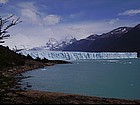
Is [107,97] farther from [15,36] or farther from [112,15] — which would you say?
[15,36]

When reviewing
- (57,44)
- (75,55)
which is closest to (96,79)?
(75,55)

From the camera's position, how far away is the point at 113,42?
121 inches

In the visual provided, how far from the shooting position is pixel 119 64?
3.19 metres

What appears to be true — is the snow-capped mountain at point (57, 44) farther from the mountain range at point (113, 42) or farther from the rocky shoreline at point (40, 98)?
the rocky shoreline at point (40, 98)

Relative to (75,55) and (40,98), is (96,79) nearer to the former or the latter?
(75,55)

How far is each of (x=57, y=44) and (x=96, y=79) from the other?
0.50m

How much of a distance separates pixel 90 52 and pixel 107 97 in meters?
0.56

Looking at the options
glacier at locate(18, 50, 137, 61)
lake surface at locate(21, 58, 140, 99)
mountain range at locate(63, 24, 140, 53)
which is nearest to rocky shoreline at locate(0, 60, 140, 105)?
lake surface at locate(21, 58, 140, 99)

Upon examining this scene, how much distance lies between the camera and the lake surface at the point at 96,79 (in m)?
2.87

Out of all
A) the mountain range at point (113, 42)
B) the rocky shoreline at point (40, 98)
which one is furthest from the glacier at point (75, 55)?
the rocky shoreline at point (40, 98)

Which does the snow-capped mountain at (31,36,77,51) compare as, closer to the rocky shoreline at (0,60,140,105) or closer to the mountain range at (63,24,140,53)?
the mountain range at (63,24,140,53)
